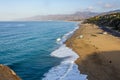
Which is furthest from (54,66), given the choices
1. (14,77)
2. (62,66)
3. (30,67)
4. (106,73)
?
(14,77)

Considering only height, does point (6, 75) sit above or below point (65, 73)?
above

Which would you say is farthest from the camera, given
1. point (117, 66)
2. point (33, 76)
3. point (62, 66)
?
point (62, 66)

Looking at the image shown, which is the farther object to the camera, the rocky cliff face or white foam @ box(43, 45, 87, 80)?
white foam @ box(43, 45, 87, 80)

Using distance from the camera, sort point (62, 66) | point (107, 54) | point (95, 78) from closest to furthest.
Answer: point (95, 78) < point (62, 66) < point (107, 54)

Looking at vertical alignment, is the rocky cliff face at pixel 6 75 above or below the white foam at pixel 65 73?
above

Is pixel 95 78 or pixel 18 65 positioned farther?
pixel 18 65

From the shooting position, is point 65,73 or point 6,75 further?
point 65,73

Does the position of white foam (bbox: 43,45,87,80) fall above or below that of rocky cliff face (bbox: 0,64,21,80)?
below

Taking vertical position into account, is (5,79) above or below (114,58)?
above

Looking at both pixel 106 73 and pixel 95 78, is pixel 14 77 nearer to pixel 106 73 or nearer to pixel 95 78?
pixel 95 78

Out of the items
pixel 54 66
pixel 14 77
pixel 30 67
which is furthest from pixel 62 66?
pixel 14 77

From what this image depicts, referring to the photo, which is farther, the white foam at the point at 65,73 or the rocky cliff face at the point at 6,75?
the white foam at the point at 65,73
